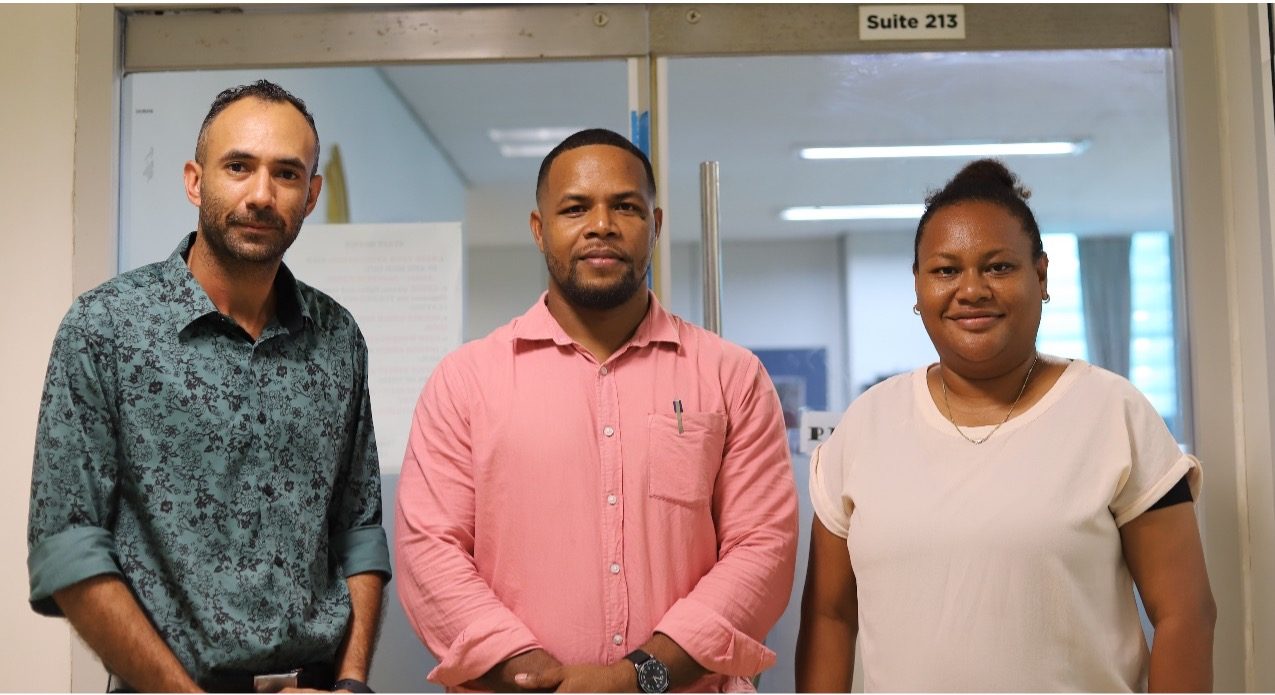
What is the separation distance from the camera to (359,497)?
2.00 meters

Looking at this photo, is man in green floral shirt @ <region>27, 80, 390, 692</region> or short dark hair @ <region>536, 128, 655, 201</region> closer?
man in green floral shirt @ <region>27, 80, 390, 692</region>

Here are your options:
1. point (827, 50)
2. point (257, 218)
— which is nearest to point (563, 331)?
point (257, 218)

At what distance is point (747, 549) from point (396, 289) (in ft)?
4.37

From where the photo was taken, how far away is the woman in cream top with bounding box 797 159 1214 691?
1648 millimetres

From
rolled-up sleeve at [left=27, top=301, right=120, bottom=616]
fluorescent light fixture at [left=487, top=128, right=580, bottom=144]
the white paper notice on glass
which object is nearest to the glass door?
fluorescent light fixture at [left=487, top=128, right=580, bottom=144]

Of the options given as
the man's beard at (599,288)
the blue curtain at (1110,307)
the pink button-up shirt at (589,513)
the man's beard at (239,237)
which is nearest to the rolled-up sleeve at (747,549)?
the pink button-up shirt at (589,513)

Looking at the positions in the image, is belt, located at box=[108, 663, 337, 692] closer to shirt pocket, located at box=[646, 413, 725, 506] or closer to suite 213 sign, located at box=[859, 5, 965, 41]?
shirt pocket, located at box=[646, 413, 725, 506]

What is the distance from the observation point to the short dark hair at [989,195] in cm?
183

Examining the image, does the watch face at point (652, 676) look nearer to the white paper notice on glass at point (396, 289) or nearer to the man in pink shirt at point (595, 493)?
the man in pink shirt at point (595, 493)

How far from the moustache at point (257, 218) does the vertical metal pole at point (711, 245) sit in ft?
4.27

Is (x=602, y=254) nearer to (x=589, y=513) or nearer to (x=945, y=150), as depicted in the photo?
(x=589, y=513)

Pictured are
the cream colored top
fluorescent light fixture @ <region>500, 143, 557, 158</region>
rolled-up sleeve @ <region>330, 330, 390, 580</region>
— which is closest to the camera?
the cream colored top

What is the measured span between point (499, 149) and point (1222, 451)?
205 centimetres

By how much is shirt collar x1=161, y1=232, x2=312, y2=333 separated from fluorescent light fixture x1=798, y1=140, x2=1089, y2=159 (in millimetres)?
1508
